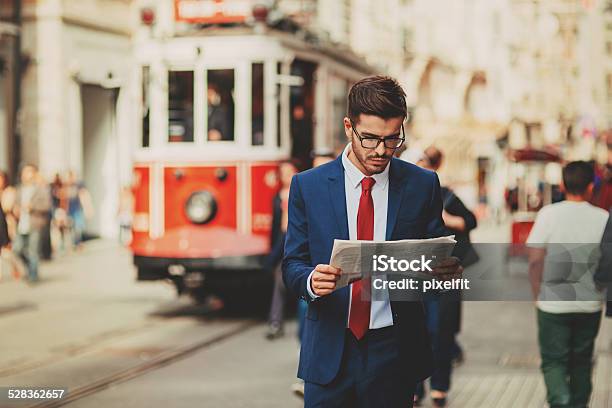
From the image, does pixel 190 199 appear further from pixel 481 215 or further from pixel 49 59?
pixel 481 215

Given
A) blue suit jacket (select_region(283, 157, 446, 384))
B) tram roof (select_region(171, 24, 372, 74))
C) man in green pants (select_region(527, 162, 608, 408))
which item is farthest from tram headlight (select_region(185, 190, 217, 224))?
blue suit jacket (select_region(283, 157, 446, 384))

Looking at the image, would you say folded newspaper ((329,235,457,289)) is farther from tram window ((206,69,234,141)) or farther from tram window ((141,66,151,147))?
tram window ((141,66,151,147))

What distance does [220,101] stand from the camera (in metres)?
13.4

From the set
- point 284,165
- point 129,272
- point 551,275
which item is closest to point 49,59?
point 129,272

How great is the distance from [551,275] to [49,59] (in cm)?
2064

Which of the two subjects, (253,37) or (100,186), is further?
(100,186)

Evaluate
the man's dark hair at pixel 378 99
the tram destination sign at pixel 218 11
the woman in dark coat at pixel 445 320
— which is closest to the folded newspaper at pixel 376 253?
the man's dark hair at pixel 378 99

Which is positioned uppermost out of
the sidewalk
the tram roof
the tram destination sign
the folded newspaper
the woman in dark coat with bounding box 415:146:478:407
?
the tram destination sign

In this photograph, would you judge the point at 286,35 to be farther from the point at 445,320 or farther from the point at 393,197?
the point at 393,197

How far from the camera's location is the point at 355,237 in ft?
13.6

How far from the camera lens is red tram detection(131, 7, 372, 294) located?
1291cm

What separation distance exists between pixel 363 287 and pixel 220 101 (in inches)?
374

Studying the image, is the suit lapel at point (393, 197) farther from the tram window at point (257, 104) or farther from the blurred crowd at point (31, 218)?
the blurred crowd at point (31, 218)

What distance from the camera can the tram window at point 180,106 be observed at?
13367 millimetres
